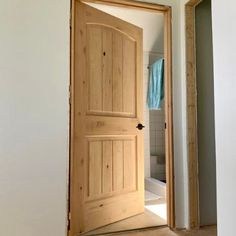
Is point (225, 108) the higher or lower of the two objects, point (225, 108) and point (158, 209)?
the higher

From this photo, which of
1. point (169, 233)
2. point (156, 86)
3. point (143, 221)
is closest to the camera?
point (169, 233)

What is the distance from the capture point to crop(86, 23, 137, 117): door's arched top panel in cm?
256

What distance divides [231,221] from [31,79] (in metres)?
1.66

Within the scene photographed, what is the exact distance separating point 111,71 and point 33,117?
953mm

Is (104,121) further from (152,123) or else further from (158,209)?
(152,123)

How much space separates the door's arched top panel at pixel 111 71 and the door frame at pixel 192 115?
0.60 meters

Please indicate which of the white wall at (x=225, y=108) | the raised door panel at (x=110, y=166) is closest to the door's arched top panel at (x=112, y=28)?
the raised door panel at (x=110, y=166)

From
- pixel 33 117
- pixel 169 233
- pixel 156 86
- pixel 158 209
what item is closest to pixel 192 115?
pixel 169 233

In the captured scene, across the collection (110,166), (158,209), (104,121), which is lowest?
(158,209)

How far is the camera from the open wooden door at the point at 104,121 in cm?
240

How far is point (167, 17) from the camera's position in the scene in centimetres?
260

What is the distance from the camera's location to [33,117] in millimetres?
2109

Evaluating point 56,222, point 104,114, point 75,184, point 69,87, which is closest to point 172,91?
point 104,114

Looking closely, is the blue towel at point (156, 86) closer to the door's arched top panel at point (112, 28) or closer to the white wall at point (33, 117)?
the door's arched top panel at point (112, 28)
